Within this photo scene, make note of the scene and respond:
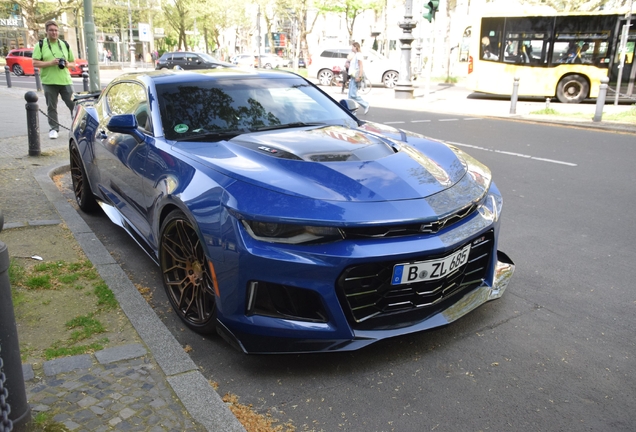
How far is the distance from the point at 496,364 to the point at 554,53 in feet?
62.0

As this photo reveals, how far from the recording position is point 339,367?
3037mm

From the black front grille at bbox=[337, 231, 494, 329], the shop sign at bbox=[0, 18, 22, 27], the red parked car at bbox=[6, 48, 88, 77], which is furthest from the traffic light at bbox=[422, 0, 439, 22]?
the shop sign at bbox=[0, 18, 22, 27]

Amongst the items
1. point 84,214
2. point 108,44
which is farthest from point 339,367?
point 108,44

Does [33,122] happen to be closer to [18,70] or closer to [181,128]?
[181,128]

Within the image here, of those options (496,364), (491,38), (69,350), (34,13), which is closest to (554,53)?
(491,38)

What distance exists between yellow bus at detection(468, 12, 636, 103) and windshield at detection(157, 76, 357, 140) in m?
17.3

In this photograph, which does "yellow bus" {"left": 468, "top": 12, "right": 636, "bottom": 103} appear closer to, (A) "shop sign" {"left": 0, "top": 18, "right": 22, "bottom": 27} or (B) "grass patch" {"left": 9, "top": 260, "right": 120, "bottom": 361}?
(B) "grass patch" {"left": 9, "top": 260, "right": 120, "bottom": 361}

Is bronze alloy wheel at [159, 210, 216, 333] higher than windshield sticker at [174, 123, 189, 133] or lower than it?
lower

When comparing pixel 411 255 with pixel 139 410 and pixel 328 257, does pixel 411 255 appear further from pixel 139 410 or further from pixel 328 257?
pixel 139 410

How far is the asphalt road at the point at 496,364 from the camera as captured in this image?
2.64 metres

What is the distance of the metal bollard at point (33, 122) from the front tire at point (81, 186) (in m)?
2.62

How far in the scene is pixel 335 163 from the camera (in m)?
3.25

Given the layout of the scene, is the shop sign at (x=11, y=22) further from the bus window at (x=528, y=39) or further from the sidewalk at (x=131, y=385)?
the sidewalk at (x=131, y=385)

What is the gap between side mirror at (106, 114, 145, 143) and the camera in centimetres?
398
